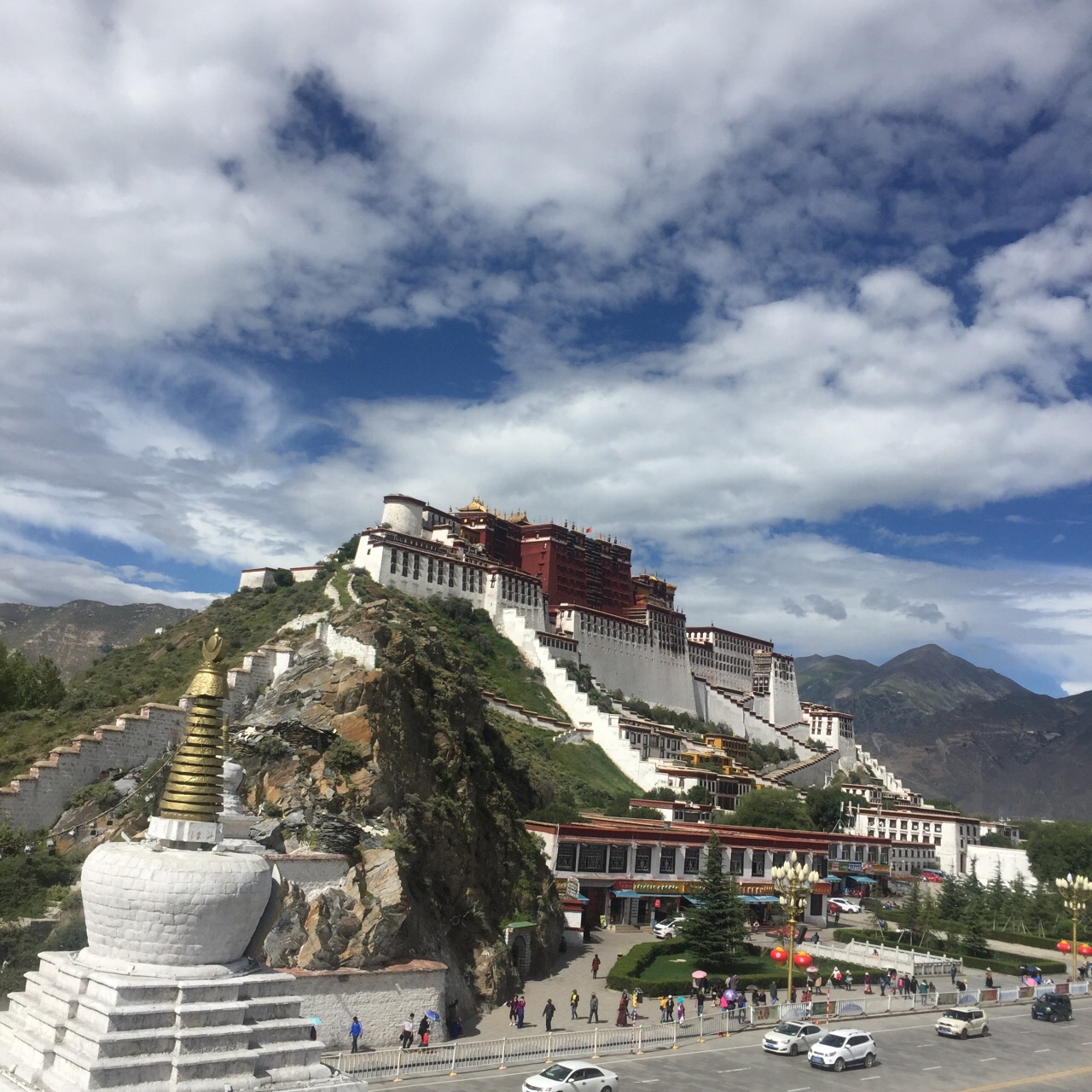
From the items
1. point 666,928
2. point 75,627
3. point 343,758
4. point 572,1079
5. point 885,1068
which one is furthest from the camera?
point 75,627

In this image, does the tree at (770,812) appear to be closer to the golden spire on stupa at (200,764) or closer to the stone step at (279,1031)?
the stone step at (279,1031)

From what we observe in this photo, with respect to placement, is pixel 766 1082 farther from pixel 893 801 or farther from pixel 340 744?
pixel 893 801

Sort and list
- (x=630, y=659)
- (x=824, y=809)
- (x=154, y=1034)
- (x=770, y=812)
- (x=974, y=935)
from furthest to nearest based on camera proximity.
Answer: (x=630, y=659)
(x=824, y=809)
(x=770, y=812)
(x=974, y=935)
(x=154, y=1034)

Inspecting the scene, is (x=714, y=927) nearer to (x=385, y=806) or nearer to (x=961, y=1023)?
(x=961, y=1023)

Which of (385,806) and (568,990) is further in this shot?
(568,990)

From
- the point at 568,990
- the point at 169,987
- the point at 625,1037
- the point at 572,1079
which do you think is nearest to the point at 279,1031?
the point at 169,987

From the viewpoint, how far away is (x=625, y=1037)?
24328mm

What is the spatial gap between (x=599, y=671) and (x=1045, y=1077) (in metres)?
67.8

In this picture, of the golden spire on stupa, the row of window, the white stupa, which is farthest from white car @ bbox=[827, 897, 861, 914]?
the golden spire on stupa

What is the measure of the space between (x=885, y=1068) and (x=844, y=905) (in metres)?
36.3

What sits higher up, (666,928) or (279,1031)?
(279,1031)

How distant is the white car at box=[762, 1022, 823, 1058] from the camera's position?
24672mm

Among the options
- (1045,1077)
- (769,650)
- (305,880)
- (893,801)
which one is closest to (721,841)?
(1045,1077)

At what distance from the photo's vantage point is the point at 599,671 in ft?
299
